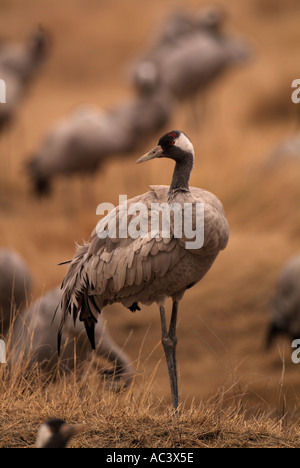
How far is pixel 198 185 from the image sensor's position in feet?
33.8

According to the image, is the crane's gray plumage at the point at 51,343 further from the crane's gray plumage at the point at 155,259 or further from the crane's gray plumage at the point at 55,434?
the crane's gray plumage at the point at 55,434

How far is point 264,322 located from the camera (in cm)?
792

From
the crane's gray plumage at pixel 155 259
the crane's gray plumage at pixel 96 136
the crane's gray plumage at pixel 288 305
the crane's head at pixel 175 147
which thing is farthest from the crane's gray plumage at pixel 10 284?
the crane's gray plumage at pixel 96 136

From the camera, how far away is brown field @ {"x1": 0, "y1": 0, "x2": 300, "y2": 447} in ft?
12.6

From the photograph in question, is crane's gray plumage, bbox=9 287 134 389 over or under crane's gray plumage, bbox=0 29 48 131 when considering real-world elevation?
under

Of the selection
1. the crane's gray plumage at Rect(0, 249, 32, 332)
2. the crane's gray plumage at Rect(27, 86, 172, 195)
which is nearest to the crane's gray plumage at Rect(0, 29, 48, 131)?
the crane's gray plumage at Rect(27, 86, 172, 195)

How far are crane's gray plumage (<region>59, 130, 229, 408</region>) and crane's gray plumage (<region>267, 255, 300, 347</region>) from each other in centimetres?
309

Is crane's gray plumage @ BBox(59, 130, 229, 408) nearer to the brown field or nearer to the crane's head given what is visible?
the crane's head

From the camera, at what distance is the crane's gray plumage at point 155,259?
378cm

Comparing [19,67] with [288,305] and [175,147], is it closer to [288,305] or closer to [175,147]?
[288,305]

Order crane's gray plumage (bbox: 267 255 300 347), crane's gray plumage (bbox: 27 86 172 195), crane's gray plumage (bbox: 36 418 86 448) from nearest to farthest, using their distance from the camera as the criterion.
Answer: crane's gray plumage (bbox: 36 418 86 448)
crane's gray plumage (bbox: 267 255 300 347)
crane's gray plumage (bbox: 27 86 172 195)

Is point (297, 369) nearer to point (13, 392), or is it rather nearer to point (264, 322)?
point (264, 322)

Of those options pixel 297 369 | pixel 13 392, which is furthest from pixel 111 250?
pixel 297 369

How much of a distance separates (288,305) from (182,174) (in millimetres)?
3513
